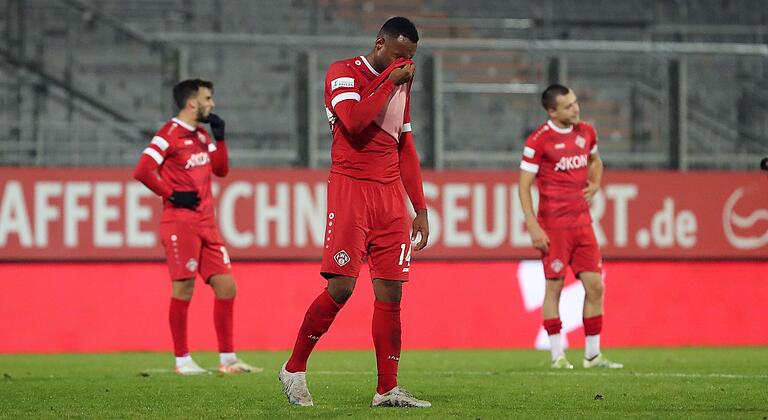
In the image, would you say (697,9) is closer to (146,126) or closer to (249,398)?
(146,126)

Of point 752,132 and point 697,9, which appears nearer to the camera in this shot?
point 752,132

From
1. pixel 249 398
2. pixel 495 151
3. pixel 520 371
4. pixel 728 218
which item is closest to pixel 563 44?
pixel 495 151

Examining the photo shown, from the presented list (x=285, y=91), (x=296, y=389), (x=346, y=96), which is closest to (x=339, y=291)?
(x=296, y=389)

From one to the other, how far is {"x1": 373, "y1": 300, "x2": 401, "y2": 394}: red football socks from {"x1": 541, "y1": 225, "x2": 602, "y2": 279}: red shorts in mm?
3679

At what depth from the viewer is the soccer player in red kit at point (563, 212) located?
33.6ft

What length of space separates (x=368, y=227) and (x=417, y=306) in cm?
707

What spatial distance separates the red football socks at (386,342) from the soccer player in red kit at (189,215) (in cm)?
317

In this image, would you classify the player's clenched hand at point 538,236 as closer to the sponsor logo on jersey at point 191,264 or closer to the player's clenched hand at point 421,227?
the sponsor logo on jersey at point 191,264

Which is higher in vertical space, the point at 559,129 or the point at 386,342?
the point at 559,129

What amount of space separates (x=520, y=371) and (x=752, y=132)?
6.67 m

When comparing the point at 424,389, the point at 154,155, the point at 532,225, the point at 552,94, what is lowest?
the point at 424,389

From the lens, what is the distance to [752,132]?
15.2 metres

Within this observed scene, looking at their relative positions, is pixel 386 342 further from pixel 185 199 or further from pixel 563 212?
pixel 563 212

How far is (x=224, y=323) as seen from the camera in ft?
32.7
